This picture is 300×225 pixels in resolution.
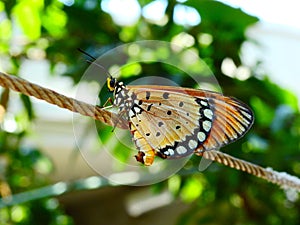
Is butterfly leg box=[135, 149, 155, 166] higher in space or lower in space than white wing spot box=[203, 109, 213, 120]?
lower

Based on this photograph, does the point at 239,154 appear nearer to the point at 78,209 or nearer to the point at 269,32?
the point at 269,32

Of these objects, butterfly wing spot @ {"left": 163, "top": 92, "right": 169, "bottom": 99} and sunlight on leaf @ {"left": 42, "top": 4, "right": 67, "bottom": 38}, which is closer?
butterfly wing spot @ {"left": 163, "top": 92, "right": 169, "bottom": 99}

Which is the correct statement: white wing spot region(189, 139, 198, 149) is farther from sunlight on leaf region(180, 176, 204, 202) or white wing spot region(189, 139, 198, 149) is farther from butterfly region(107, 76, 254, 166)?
sunlight on leaf region(180, 176, 204, 202)

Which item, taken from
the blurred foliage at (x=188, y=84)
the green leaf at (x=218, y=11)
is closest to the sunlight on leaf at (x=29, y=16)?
the blurred foliage at (x=188, y=84)

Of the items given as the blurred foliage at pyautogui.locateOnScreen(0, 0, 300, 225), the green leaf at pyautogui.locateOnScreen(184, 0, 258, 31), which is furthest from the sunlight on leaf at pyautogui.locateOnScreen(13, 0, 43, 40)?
the green leaf at pyautogui.locateOnScreen(184, 0, 258, 31)

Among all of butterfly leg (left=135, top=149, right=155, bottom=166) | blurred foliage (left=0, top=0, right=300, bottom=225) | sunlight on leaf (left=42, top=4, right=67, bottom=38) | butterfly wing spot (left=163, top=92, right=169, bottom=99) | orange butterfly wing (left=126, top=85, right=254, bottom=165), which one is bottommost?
blurred foliage (left=0, top=0, right=300, bottom=225)

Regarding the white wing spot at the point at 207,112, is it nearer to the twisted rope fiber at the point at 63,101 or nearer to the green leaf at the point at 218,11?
the twisted rope fiber at the point at 63,101
